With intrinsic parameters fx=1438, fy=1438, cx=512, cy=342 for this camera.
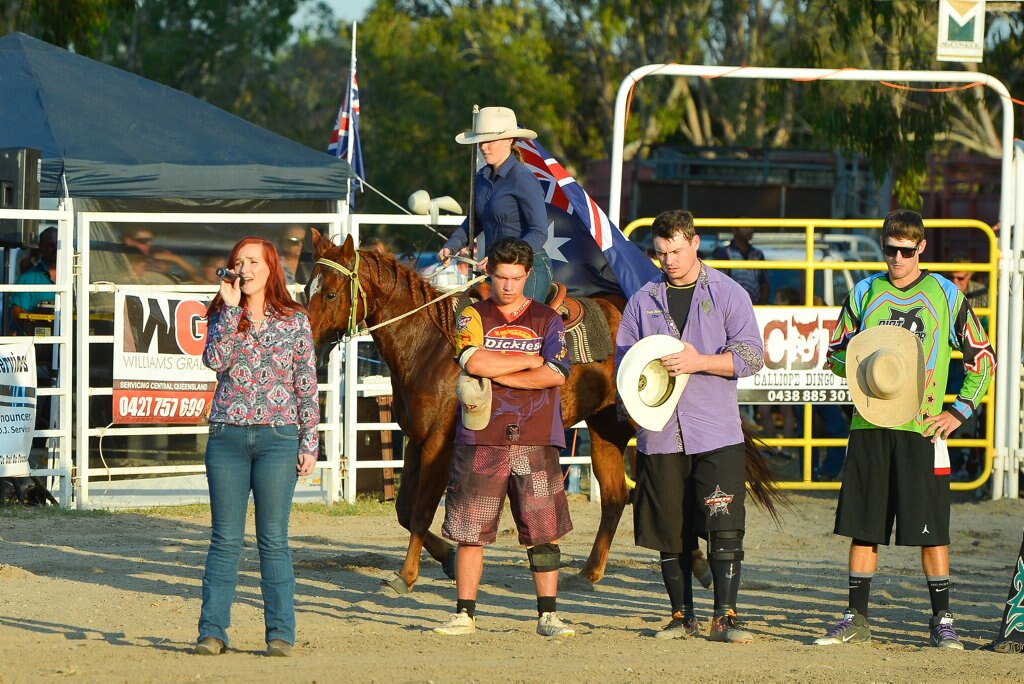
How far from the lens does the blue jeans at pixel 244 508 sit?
591 centimetres

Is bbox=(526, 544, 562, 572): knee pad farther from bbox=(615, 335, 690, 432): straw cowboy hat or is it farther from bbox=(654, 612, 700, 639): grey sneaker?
bbox=(615, 335, 690, 432): straw cowboy hat

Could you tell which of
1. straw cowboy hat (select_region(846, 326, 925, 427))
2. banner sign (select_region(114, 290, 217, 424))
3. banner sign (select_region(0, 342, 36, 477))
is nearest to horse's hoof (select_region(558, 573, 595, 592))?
straw cowboy hat (select_region(846, 326, 925, 427))

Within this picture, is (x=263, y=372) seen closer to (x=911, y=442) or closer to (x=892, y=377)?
(x=892, y=377)

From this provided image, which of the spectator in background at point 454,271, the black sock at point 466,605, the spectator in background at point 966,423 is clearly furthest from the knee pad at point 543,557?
the spectator in background at point 966,423

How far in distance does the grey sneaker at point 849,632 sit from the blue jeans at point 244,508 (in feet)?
8.04

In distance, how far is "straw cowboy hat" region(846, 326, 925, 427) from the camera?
6398 millimetres

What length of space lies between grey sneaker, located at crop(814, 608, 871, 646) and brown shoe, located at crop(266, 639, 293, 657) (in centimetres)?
240

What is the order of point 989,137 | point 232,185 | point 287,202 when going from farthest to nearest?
point 989,137, point 287,202, point 232,185

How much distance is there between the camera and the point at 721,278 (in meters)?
6.68

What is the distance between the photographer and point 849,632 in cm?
659

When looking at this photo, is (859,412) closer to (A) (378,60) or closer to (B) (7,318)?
(B) (7,318)

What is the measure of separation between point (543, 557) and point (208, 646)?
1.55 meters

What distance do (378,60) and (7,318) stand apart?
27.3 metres

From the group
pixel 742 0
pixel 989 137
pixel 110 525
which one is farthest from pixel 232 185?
pixel 742 0
